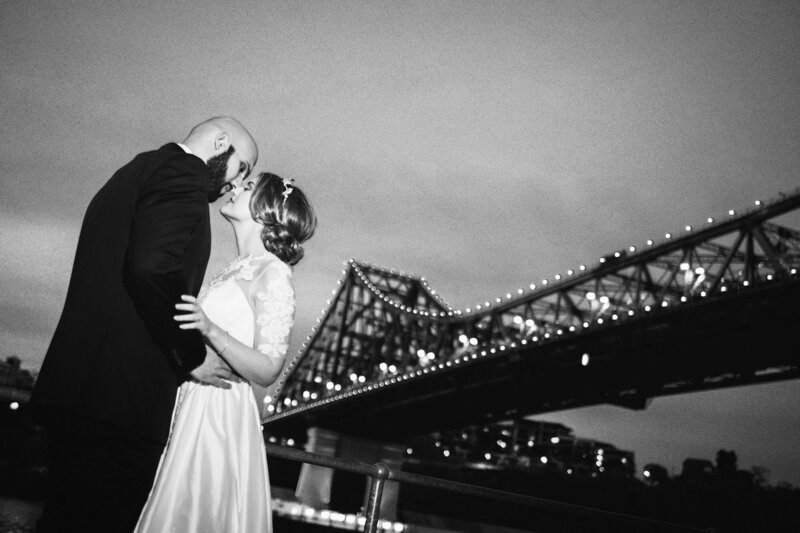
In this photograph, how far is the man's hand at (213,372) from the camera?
104 inches

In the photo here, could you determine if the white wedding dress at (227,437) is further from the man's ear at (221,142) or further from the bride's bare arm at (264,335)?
Answer: the man's ear at (221,142)

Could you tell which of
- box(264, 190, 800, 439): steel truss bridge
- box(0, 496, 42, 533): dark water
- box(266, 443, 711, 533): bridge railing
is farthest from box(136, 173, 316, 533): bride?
box(264, 190, 800, 439): steel truss bridge

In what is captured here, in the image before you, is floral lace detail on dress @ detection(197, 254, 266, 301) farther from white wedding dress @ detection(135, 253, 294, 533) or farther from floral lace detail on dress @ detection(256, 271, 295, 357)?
floral lace detail on dress @ detection(256, 271, 295, 357)

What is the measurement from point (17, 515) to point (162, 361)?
37.0ft

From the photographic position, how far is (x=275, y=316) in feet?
9.49

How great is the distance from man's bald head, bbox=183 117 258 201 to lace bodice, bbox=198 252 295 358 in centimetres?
38

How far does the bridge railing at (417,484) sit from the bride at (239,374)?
0.50 meters

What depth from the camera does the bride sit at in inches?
104

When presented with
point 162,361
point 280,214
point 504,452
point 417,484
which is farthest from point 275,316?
point 504,452

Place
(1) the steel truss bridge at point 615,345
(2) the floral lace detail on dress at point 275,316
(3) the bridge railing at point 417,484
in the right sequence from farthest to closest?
(1) the steel truss bridge at point 615,345, (3) the bridge railing at point 417,484, (2) the floral lace detail on dress at point 275,316

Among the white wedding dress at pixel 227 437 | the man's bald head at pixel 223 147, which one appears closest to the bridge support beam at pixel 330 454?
the white wedding dress at pixel 227 437

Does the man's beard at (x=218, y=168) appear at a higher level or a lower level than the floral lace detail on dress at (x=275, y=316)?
higher

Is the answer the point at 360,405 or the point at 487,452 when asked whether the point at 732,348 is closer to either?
the point at 360,405

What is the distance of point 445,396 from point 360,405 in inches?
287
